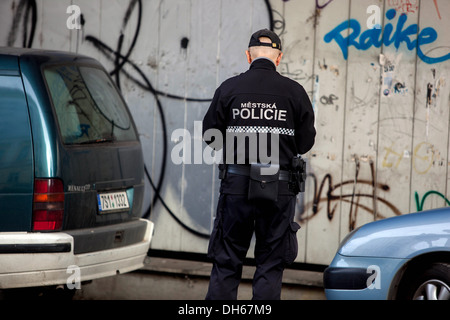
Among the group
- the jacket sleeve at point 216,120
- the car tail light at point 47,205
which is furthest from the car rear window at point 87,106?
the jacket sleeve at point 216,120

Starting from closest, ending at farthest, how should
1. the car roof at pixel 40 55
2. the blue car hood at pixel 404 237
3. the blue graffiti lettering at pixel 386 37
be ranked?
the blue car hood at pixel 404 237, the car roof at pixel 40 55, the blue graffiti lettering at pixel 386 37

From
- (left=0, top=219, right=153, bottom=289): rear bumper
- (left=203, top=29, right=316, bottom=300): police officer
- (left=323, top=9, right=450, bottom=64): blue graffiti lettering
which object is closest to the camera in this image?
(left=203, top=29, right=316, bottom=300): police officer

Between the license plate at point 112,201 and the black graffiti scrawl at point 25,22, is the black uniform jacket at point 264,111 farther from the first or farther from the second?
the black graffiti scrawl at point 25,22

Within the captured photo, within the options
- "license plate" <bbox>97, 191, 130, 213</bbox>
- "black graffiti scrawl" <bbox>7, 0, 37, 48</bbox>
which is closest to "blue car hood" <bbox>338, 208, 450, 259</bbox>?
"license plate" <bbox>97, 191, 130, 213</bbox>

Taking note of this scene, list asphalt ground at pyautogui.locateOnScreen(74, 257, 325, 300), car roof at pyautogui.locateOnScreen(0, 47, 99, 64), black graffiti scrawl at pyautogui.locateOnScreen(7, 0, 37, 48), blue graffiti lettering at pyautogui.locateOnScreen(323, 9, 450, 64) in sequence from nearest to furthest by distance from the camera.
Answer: car roof at pyautogui.locateOnScreen(0, 47, 99, 64) → blue graffiti lettering at pyautogui.locateOnScreen(323, 9, 450, 64) → asphalt ground at pyautogui.locateOnScreen(74, 257, 325, 300) → black graffiti scrawl at pyautogui.locateOnScreen(7, 0, 37, 48)

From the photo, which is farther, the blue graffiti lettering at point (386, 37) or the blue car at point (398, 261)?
the blue graffiti lettering at point (386, 37)

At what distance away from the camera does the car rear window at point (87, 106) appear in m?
5.14

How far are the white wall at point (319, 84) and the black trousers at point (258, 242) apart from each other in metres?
2.10

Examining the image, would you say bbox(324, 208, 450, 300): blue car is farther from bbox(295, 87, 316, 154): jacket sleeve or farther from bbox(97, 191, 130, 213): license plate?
bbox(97, 191, 130, 213): license plate

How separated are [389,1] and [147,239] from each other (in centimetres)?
286

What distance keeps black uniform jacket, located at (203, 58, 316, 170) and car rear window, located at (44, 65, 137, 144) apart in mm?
927

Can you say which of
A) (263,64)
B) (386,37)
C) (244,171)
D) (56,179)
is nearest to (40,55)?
(56,179)

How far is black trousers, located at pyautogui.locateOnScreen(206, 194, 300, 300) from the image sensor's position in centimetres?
473
